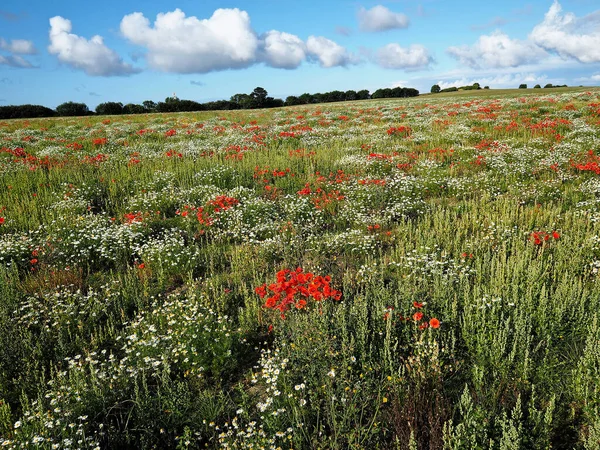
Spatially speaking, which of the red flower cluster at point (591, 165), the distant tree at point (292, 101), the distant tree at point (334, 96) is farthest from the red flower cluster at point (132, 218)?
the distant tree at point (334, 96)

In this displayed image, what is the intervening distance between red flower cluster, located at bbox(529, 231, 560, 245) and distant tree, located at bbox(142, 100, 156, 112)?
56.5 meters

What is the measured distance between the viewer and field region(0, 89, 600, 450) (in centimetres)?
370

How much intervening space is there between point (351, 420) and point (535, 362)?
224 cm

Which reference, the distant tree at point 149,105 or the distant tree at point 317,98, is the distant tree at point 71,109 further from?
the distant tree at point 317,98

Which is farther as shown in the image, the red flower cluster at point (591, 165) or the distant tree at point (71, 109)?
the distant tree at point (71, 109)

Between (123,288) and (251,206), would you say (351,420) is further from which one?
(251,206)

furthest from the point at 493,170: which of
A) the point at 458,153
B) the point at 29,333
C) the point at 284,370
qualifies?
the point at 29,333

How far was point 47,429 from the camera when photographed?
12.0ft

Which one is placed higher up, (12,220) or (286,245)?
(12,220)

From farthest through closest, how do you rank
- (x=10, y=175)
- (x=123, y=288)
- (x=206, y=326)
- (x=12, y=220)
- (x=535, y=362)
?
(x=10, y=175) < (x=12, y=220) < (x=123, y=288) < (x=206, y=326) < (x=535, y=362)

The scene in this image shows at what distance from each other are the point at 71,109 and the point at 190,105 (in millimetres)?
15887

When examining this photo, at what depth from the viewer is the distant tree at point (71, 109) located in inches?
2015

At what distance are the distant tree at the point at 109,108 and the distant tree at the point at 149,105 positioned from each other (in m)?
3.31

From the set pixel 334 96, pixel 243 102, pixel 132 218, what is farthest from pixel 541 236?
pixel 334 96
